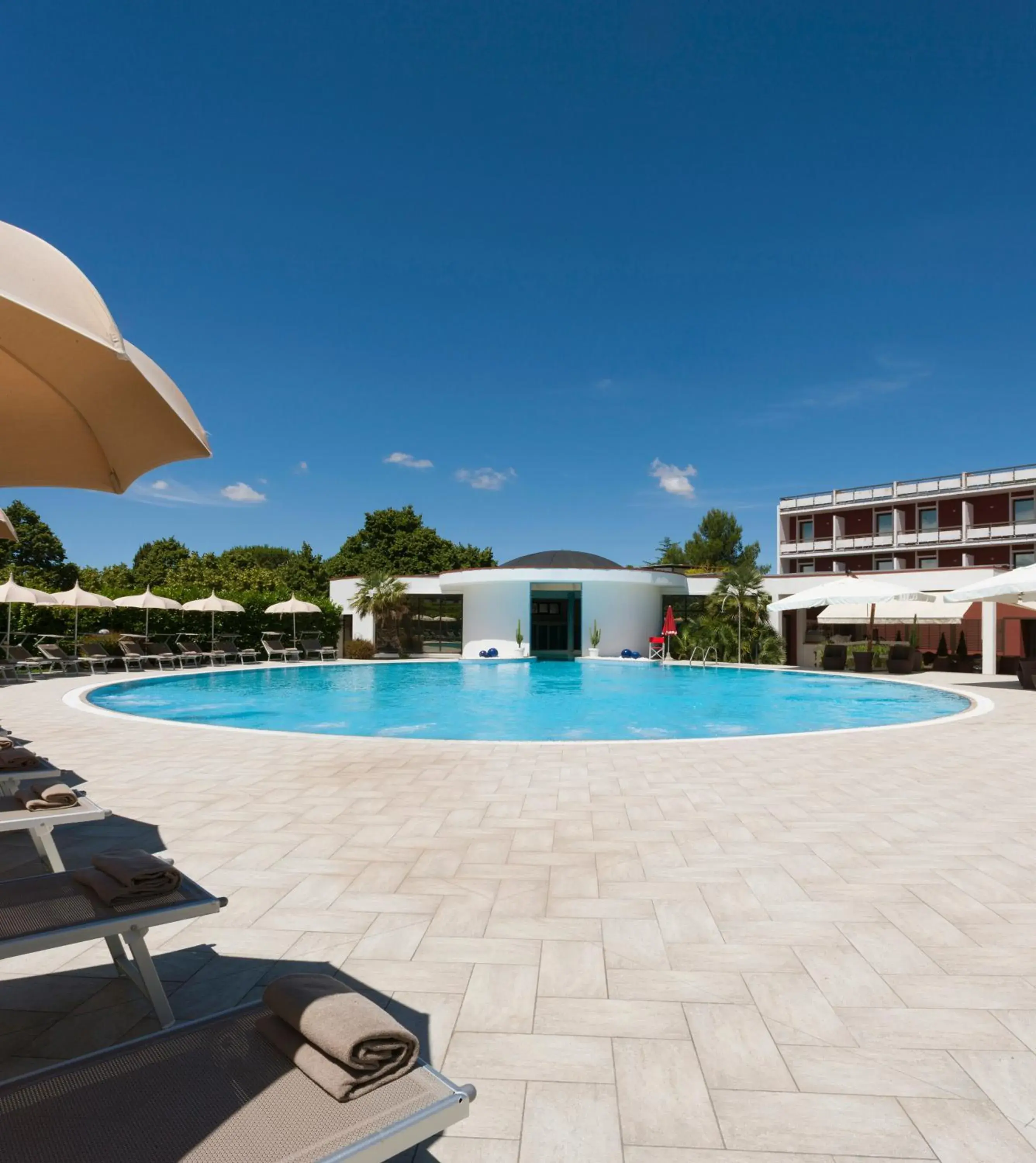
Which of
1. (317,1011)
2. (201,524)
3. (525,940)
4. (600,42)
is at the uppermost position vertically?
(600,42)

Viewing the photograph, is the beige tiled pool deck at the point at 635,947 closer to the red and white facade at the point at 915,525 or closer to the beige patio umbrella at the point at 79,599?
the beige patio umbrella at the point at 79,599

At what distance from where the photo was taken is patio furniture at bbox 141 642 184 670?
20.9 m

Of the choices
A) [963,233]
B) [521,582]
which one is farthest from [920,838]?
[521,582]

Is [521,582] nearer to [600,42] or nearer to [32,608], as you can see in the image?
[32,608]

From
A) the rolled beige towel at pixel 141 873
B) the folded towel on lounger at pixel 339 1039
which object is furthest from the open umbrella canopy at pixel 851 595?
the folded towel on lounger at pixel 339 1039

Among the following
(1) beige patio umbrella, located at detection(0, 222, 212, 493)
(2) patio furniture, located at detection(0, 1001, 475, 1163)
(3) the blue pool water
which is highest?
(1) beige patio umbrella, located at detection(0, 222, 212, 493)

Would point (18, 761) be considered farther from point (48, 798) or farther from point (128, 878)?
point (128, 878)

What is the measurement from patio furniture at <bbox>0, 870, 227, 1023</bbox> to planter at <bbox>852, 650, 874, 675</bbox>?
72.4 feet

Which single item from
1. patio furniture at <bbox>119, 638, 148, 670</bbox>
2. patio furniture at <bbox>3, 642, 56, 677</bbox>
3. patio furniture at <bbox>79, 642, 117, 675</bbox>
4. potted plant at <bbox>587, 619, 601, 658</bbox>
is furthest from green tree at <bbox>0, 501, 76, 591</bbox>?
potted plant at <bbox>587, 619, 601, 658</bbox>

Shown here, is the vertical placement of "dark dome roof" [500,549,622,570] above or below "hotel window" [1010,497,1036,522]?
below

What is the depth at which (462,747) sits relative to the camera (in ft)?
26.5

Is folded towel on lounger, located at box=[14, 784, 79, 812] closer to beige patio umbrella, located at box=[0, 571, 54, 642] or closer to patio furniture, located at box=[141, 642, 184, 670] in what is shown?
beige patio umbrella, located at box=[0, 571, 54, 642]

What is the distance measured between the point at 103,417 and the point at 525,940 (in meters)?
2.96

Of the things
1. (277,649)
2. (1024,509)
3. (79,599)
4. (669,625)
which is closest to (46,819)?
(79,599)
